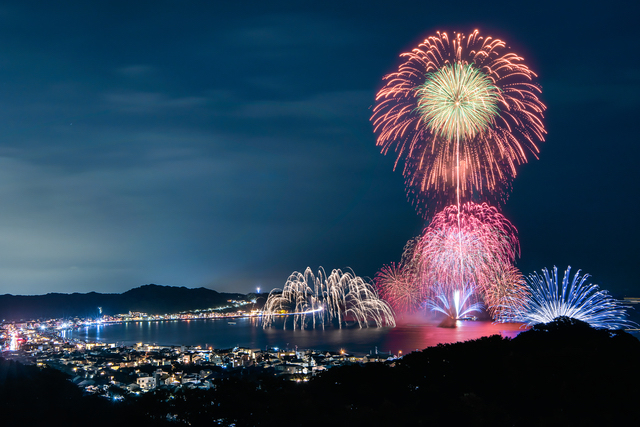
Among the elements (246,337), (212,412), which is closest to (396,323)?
(246,337)

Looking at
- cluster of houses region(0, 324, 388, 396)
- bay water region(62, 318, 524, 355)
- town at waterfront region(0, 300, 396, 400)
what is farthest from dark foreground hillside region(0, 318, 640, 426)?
bay water region(62, 318, 524, 355)

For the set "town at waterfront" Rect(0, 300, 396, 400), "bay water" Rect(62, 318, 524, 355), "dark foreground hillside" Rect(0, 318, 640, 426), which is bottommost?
"bay water" Rect(62, 318, 524, 355)

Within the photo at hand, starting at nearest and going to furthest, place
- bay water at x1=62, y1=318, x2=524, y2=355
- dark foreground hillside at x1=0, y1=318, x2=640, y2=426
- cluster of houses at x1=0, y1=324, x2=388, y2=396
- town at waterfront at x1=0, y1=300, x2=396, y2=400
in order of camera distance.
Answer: dark foreground hillside at x1=0, y1=318, x2=640, y2=426
town at waterfront at x1=0, y1=300, x2=396, y2=400
cluster of houses at x1=0, y1=324, x2=388, y2=396
bay water at x1=62, y1=318, x2=524, y2=355

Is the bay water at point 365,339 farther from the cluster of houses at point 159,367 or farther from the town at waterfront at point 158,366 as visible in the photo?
the cluster of houses at point 159,367

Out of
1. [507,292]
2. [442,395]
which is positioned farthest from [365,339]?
[442,395]

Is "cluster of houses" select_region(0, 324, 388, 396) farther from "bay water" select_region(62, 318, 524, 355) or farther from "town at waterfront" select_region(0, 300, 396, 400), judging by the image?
"bay water" select_region(62, 318, 524, 355)

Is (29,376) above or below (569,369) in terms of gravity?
below

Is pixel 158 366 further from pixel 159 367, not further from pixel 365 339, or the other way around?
pixel 365 339

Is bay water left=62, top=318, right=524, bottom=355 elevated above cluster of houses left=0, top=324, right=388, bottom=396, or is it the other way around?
cluster of houses left=0, top=324, right=388, bottom=396

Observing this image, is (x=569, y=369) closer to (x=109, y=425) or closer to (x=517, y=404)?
(x=517, y=404)
